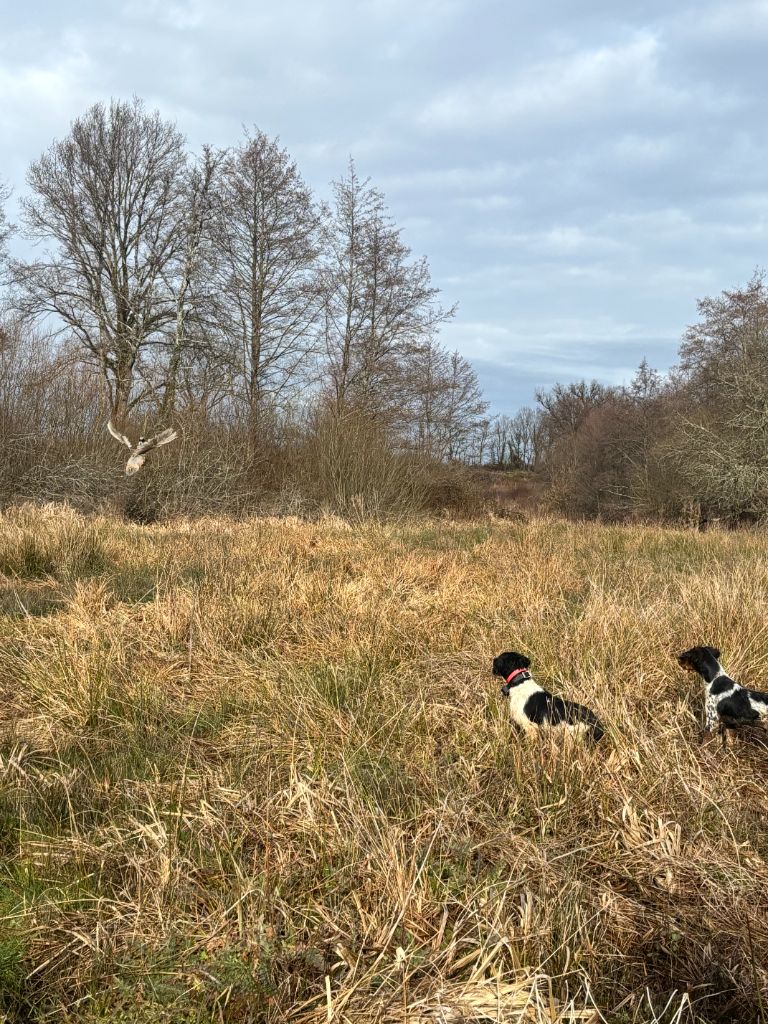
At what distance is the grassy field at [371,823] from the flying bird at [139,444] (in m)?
9.74

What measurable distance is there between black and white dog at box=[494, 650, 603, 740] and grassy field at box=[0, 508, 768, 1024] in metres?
0.08

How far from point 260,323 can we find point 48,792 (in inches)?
708

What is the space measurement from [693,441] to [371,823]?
2271 centimetres

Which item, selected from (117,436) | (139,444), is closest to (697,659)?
(139,444)

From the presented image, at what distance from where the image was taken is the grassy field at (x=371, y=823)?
54.4 inches

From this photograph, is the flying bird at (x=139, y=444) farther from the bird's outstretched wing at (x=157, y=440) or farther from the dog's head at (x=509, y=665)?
the dog's head at (x=509, y=665)

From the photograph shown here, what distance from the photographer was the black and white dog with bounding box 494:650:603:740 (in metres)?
2.44

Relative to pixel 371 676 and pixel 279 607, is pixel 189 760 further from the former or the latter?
pixel 279 607

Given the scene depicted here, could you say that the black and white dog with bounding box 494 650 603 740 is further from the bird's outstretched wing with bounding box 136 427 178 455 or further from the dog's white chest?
the bird's outstretched wing with bounding box 136 427 178 455

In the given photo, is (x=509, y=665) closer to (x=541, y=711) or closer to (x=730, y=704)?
(x=541, y=711)

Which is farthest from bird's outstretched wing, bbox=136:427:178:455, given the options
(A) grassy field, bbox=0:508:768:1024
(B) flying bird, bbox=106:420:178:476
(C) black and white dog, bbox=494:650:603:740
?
(C) black and white dog, bbox=494:650:603:740

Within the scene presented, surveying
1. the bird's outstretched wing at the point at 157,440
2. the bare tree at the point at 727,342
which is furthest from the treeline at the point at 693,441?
the bird's outstretched wing at the point at 157,440

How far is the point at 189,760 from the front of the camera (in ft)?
8.24

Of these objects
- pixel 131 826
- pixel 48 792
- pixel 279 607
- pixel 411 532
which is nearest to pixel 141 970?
pixel 131 826
